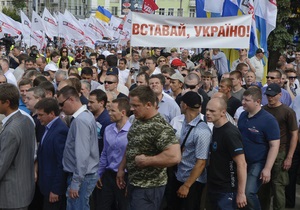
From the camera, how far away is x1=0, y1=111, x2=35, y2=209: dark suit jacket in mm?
5051

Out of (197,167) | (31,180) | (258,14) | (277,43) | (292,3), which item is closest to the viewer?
(31,180)

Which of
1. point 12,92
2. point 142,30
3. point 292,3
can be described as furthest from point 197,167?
point 292,3

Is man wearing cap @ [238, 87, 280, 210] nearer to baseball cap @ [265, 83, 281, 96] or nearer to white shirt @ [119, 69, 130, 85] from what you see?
baseball cap @ [265, 83, 281, 96]

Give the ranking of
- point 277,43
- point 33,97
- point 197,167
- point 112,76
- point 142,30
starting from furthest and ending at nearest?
1. point 277,43
2. point 142,30
3. point 112,76
4. point 33,97
5. point 197,167

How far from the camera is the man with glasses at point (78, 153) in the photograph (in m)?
5.68

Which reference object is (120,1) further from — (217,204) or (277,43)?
(217,204)

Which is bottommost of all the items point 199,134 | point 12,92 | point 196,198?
point 196,198

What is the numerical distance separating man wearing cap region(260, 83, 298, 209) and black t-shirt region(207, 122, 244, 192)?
1.49 metres

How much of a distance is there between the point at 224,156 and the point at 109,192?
1.52 metres

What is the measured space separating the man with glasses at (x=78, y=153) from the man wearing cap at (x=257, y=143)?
180cm

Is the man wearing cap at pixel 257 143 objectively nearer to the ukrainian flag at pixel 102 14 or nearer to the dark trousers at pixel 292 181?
the dark trousers at pixel 292 181

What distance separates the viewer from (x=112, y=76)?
8.51m

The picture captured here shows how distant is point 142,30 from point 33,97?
4.95 meters

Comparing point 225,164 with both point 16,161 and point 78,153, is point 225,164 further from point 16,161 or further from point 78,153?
point 16,161
